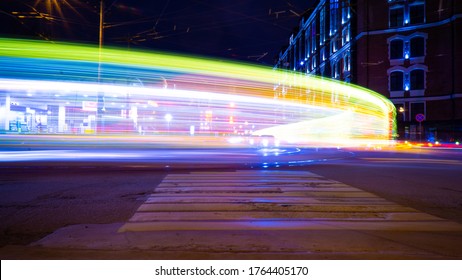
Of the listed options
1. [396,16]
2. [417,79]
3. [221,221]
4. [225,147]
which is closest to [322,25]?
[396,16]

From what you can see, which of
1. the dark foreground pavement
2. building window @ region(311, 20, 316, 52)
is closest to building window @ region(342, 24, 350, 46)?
building window @ region(311, 20, 316, 52)

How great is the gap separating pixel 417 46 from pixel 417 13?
3548 millimetres

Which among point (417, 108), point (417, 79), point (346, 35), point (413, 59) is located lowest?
point (417, 108)

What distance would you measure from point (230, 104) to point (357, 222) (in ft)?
58.5

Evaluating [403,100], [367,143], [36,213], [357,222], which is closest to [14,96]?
[36,213]

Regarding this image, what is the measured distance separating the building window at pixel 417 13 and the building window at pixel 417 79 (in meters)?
5.39

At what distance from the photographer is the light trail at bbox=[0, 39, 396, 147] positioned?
18.9 metres

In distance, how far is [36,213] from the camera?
7.20m

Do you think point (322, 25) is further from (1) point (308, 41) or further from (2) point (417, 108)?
(2) point (417, 108)

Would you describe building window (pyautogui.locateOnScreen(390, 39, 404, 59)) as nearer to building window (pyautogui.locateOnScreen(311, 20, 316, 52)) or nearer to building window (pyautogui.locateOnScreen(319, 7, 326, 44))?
building window (pyautogui.locateOnScreen(319, 7, 326, 44))

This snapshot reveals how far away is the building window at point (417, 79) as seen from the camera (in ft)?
147

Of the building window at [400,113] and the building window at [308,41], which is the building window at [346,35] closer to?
the building window at [400,113]

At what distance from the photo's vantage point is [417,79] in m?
45.1

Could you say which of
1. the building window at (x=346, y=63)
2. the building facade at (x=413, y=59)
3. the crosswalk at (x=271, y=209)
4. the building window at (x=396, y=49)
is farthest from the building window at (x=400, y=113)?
the crosswalk at (x=271, y=209)
